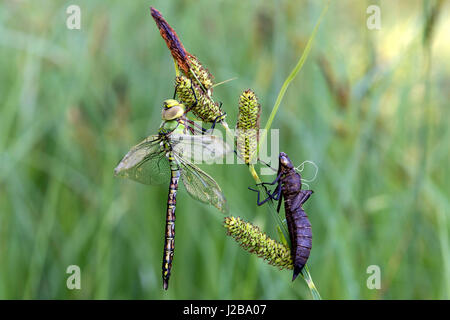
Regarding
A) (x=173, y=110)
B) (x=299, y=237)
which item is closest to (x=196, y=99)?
(x=173, y=110)

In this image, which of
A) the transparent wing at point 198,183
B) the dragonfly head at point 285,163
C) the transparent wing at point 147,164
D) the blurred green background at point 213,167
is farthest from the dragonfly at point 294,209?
the blurred green background at point 213,167

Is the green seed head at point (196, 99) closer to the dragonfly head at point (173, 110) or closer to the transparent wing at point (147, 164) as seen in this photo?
the dragonfly head at point (173, 110)

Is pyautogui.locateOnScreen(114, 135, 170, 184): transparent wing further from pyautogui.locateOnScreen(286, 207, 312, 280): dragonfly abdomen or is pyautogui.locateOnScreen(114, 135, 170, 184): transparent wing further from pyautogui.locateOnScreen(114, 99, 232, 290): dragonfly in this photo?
pyautogui.locateOnScreen(286, 207, 312, 280): dragonfly abdomen

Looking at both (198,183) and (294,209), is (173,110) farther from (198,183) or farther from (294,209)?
(294,209)

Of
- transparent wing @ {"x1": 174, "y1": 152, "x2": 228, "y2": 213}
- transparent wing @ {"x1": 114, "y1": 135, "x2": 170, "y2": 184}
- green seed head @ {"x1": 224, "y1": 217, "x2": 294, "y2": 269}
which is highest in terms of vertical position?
transparent wing @ {"x1": 114, "y1": 135, "x2": 170, "y2": 184}

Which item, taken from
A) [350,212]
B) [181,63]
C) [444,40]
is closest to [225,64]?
[350,212]

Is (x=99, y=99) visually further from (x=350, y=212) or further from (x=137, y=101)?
(x=350, y=212)

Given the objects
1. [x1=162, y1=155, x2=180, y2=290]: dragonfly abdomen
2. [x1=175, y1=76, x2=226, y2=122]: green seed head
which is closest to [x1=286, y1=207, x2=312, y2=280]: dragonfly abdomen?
[x1=175, y1=76, x2=226, y2=122]: green seed head
